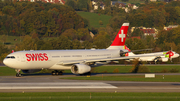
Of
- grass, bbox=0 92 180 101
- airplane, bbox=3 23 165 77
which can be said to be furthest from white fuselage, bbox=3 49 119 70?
grass, bbox=0 92 180 101

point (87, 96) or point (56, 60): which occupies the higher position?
point (56, 60)

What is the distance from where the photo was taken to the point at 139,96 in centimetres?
2728

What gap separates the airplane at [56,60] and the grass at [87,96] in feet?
62.1

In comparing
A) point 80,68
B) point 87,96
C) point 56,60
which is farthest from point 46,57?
point 87,96

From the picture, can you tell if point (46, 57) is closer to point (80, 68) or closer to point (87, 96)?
point (80, 68)

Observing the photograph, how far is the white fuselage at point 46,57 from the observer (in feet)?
154

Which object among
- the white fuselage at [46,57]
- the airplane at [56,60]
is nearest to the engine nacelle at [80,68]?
the airplane at [56,60]

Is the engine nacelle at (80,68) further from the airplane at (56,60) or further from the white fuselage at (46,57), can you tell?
the white fuselage at (46,57)

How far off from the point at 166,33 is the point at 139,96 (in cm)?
15535

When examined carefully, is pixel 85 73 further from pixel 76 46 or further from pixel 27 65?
pixel 76 46

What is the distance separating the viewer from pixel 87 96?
27312mm

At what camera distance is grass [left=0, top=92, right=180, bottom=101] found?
26078 millimetres

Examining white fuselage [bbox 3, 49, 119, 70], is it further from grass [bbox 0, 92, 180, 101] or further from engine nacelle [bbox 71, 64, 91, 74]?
grass [bbox 0, 92, 180, 101]

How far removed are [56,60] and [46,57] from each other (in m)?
1.95
